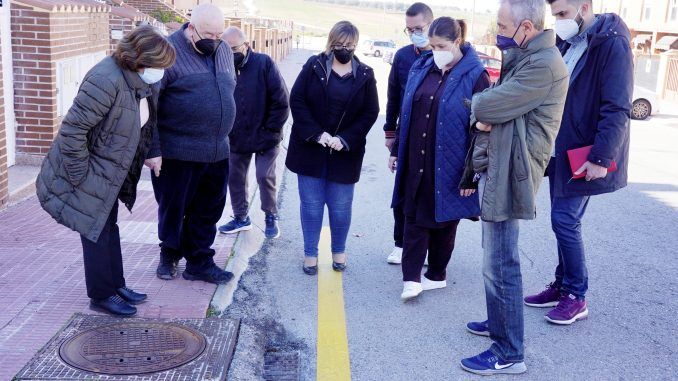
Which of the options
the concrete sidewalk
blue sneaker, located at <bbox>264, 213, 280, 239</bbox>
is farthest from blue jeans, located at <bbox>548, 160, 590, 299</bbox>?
blue sneaker, located at <bbox>264, 213, 280, 239</bbox>

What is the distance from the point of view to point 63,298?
4.78 m

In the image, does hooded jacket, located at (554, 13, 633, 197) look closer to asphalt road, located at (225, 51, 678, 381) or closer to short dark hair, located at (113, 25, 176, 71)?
asphalt road, located at (225, 51, 678, 381)

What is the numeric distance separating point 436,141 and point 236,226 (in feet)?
8.03

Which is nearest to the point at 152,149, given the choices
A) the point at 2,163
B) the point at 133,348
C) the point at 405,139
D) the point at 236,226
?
the point at 133,348

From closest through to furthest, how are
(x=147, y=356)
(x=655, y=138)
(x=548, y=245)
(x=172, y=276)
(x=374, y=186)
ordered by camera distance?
(x=147, y=356)
(x=172, y=276)
(x=548, y=245)
(x=374, y=186)
(x=655, y=138)

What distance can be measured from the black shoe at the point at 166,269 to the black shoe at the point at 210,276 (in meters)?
0.09

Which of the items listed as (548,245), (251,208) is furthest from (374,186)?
(548,245)

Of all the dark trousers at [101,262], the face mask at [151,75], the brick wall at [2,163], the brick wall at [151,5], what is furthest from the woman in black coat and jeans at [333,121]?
the brick wall at [151,5]

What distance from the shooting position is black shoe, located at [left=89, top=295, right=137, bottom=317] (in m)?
4.57

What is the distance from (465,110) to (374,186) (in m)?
4.75

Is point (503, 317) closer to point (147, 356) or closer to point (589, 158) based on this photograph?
point (589, 158)

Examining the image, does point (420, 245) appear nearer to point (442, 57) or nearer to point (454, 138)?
point (454, 138)

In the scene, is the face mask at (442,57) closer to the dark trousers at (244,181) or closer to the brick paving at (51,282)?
the brick paving at (51,282)

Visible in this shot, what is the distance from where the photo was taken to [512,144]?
13.1 ft
